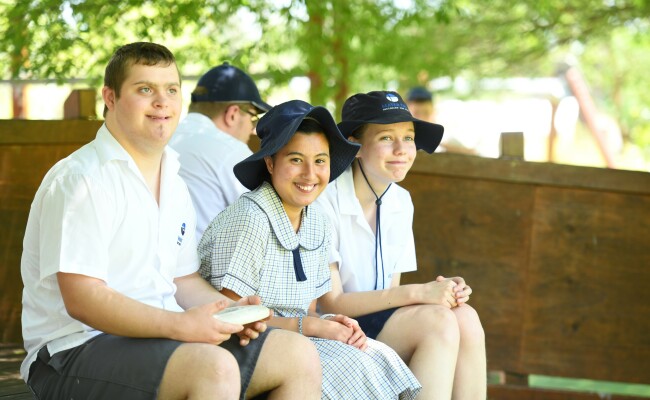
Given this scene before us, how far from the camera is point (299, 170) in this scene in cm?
324

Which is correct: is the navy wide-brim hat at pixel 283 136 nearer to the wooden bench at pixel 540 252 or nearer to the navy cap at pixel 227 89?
the navy cap at pixel 227 89

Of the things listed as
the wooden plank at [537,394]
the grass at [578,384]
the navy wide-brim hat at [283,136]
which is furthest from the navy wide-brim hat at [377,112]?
the grass at [578,384]

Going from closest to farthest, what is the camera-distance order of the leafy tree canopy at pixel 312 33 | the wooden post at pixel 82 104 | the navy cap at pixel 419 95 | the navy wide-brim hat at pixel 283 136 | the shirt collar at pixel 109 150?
1. the shirt collar at pixel 109 150
2. the navy wide-brim hat at pixel 283 136
3. the wooden post at pixel 82 104
4. the leafy tree canopy at pixel 312 33
5. the navy cap at pixel 419 95

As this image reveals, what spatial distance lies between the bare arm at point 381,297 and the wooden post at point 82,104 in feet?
6.49

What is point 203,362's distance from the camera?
97.2 inches

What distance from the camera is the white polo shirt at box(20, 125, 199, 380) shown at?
102 inches

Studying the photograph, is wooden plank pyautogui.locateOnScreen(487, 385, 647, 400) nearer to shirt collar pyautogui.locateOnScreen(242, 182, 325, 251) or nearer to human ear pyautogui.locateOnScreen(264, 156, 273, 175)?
shirt collar pyautogui.locateOnScreen(242, 182, 325, 251)

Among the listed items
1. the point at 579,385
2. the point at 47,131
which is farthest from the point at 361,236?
the point at 579,385

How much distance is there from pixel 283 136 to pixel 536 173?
236cm

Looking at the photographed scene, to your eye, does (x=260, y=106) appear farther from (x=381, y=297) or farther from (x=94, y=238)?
(x=94, y=238)

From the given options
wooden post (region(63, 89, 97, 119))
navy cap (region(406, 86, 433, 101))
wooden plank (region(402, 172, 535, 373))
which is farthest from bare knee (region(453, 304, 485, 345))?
navy cap (region(406, 86, 433, 101))

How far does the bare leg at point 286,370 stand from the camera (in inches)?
104

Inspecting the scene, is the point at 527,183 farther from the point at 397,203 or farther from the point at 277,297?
the point at 277,297

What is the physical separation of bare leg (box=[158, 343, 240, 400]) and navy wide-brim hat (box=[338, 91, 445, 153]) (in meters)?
1.46
